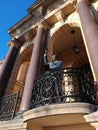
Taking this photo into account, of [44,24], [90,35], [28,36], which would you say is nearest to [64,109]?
[90,35]

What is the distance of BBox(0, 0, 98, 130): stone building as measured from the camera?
464 centimetres

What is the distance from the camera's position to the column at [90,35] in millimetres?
5641

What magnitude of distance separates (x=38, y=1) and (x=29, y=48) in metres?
3.19

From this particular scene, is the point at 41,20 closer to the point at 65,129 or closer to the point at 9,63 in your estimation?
the point at 9,63

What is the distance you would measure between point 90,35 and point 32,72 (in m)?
2.89

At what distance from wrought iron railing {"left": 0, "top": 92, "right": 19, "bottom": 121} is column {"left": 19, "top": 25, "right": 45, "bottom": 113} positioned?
54 centimetres

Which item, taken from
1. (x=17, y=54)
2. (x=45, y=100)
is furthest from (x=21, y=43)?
(x=45, y=100)

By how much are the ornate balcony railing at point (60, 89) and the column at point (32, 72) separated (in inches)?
30.9

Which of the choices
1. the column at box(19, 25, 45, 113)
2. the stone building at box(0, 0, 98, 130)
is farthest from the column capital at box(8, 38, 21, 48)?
the column at box(19, 25, 45, 113)

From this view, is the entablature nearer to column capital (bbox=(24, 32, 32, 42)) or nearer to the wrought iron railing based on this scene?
column capital (bbox=(24, 32, 32, 42))

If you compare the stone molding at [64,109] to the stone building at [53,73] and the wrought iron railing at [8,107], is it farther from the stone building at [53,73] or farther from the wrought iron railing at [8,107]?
the wrought iron railing at [8,107]

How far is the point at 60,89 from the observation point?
17.4 feet

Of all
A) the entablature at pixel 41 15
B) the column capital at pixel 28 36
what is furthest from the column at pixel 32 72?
the column capital at pixel 28 36

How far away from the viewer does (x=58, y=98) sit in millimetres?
5023
